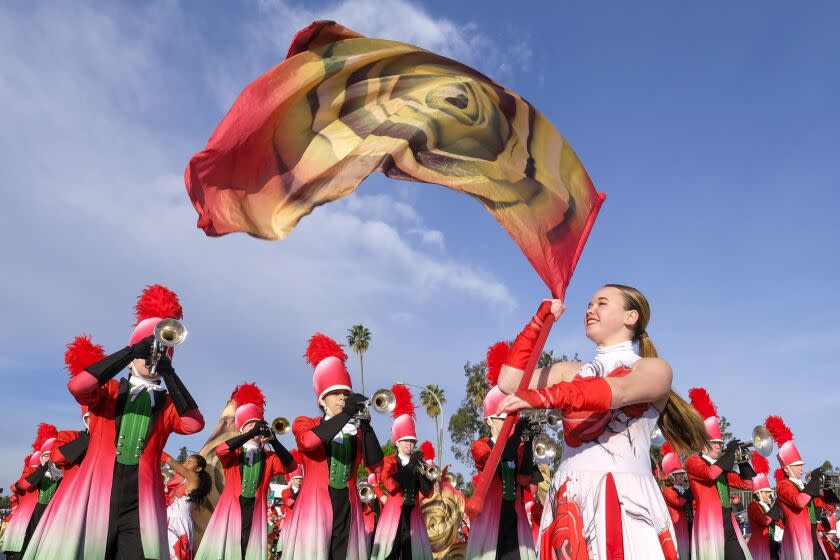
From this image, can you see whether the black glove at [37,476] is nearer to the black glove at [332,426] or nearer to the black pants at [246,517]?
the black pants at [246,517]

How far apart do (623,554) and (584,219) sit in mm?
1934

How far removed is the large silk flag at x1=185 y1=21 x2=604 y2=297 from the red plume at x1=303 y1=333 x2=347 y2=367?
165 inches

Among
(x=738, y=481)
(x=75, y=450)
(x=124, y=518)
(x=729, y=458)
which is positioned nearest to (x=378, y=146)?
(x=124, y=518)

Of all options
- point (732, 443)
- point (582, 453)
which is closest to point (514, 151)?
point (582, 453)

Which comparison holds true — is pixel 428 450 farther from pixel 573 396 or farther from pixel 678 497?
pixel 573 396

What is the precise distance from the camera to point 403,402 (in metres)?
12.4

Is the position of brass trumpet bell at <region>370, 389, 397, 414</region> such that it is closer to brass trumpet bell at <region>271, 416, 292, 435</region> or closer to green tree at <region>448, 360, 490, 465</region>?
brass trumpet bell at <region>271, 416, 292, 435</region>

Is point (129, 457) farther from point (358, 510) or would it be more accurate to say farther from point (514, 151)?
point (514, 151)

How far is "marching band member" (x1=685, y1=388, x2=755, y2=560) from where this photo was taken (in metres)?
10.8

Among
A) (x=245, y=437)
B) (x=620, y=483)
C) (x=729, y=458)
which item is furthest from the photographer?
(x=729, y=458)

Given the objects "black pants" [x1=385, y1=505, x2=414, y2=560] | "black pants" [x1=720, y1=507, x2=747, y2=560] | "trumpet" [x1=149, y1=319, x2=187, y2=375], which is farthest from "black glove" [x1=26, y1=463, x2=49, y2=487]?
"black pants" [x1=720, y1=507, x2=747, y2=560]

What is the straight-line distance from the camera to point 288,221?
4.59 meters

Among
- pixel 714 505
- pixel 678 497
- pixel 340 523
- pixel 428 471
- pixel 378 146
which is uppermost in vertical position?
pixel 378 146

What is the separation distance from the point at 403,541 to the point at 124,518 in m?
5.98
